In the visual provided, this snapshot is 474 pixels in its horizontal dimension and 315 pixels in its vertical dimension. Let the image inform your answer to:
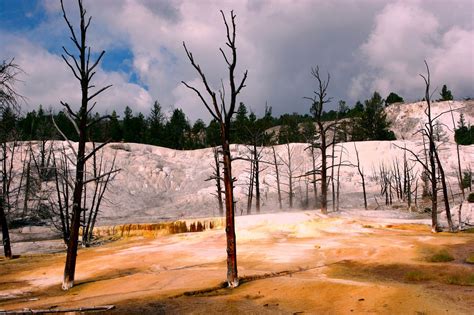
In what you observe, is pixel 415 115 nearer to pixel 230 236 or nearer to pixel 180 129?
pixel 180 129

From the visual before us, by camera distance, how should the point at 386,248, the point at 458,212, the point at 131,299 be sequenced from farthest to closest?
the point at 458,212 → the point at 386,248 → the point at 131,299

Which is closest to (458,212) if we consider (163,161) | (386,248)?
(386,248)

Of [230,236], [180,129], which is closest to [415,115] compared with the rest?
[180,129]

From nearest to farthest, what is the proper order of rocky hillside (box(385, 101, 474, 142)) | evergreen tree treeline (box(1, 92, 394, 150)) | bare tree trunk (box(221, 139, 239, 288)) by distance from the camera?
bare tree trunk (box(221, 139, 239, 288))
evergreen tree treeline (box(1, 92, 394, 150))
rocky hillside (box(385, 101, 474, 142))

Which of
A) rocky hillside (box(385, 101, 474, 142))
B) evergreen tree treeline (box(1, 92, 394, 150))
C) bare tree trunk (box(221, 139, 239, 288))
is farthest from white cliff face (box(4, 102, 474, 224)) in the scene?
bare tree trunk (box(221, 139, 239, 288))

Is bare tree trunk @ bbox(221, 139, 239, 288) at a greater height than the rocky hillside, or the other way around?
the rocky hillside

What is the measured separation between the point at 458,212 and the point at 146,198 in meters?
43.4

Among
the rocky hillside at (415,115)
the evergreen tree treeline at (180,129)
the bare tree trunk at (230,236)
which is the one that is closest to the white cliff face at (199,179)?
the evergreen tree treeline at (180,129)

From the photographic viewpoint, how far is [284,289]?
1093 cm

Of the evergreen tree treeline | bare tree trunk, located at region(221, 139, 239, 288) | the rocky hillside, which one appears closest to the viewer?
bare tree trunk, located at region(221, 139, 239, 288)

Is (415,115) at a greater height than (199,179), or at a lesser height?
greater

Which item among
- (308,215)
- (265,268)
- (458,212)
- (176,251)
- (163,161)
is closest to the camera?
(265,268)

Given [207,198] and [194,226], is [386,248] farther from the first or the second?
[207,198]

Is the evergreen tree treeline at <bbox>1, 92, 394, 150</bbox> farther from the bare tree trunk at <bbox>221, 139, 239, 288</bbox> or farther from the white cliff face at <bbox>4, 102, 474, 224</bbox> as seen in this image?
the bare tree trunk at <bbox>221, 139, 239, 288</bbox>
